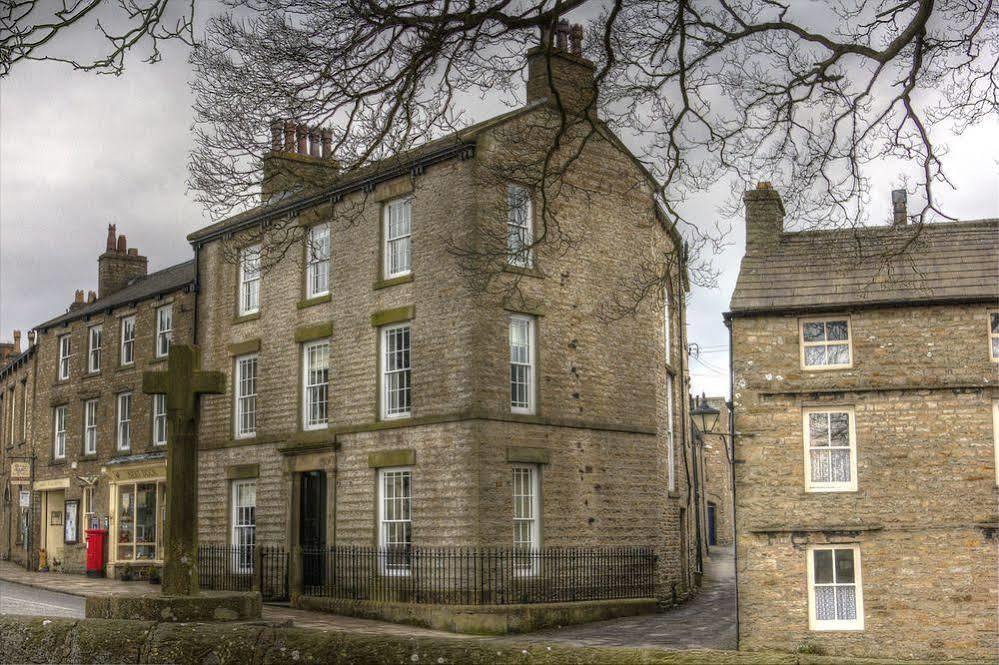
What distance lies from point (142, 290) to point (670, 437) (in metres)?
17.0

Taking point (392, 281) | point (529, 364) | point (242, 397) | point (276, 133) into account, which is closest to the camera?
point (276, 133)

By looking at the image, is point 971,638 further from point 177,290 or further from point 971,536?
point 177,290

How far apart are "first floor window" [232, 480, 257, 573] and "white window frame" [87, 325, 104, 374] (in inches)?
408

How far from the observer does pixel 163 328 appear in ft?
106

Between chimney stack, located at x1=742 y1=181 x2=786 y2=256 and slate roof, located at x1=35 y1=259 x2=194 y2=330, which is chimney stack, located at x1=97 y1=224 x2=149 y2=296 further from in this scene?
chimney stack, located at x1=742 y1=181 x2=786 y2=256

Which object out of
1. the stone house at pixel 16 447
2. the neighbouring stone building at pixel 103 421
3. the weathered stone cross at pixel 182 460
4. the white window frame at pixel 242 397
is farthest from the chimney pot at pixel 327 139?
the stone house at pixel 16 447

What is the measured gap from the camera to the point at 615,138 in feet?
84.0

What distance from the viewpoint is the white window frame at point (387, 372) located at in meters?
23.4

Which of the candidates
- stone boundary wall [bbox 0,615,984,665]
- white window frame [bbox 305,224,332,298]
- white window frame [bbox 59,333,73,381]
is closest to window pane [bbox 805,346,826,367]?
white window frame [bbox 305,224,332,298]

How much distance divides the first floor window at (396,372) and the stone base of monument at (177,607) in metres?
12.1

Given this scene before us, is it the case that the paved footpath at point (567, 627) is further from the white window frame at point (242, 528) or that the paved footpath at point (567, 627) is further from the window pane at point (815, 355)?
the window pane at point (815, 355)

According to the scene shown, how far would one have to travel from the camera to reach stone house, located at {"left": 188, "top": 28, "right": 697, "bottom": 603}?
22.3 meters

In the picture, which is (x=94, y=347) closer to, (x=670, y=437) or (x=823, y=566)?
(x=670, y=437)

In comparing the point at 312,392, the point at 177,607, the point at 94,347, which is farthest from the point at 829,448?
the point at 94,347
